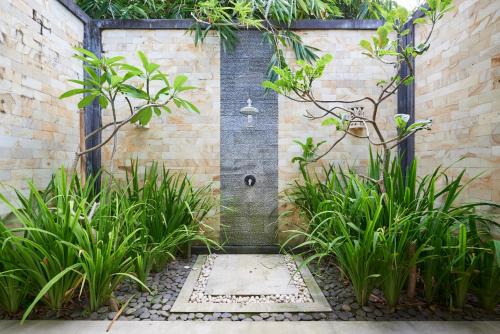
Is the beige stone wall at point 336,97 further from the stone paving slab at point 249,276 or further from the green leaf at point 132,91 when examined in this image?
the green leaf at point 132,91

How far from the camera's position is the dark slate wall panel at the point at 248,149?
2.99 metres

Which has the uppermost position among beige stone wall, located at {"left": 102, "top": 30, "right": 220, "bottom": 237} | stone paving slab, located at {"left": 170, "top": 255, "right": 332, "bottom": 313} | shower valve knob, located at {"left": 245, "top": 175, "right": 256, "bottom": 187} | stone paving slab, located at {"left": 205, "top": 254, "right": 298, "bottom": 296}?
beige stone wall, located at {"left": 102, "top": 30, "right": 220, "bottom": 237}

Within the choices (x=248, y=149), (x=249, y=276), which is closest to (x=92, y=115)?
(x=248, y=149)

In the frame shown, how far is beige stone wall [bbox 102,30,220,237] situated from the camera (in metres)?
2.95

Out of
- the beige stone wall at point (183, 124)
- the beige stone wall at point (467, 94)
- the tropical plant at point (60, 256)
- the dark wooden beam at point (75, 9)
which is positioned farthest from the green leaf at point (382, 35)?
the dark wooden beam at point (75, 9)

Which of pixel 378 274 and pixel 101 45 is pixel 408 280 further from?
pixel 101 45

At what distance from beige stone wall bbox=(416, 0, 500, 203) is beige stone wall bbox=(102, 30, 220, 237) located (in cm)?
224

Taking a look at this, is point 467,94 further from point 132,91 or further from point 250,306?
point 132,91

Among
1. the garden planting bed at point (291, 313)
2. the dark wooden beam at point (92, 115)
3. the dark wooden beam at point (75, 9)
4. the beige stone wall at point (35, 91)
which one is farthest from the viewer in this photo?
the dark wooden beam at point (92, 115)

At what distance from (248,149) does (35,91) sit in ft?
6.83

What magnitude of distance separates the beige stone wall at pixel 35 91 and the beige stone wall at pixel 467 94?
3652mm

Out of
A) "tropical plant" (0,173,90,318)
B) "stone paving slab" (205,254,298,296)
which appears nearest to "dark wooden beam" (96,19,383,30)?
"tropical plant" (0,173,90,318)

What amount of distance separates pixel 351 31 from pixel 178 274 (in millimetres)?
3229

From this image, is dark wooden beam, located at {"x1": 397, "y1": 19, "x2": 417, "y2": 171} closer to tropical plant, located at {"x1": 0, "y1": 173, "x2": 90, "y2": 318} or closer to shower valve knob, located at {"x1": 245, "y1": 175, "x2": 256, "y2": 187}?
shower valve knob, located at {"x1": 245, "y1": 175, "x2": 256, "y2": 187}
